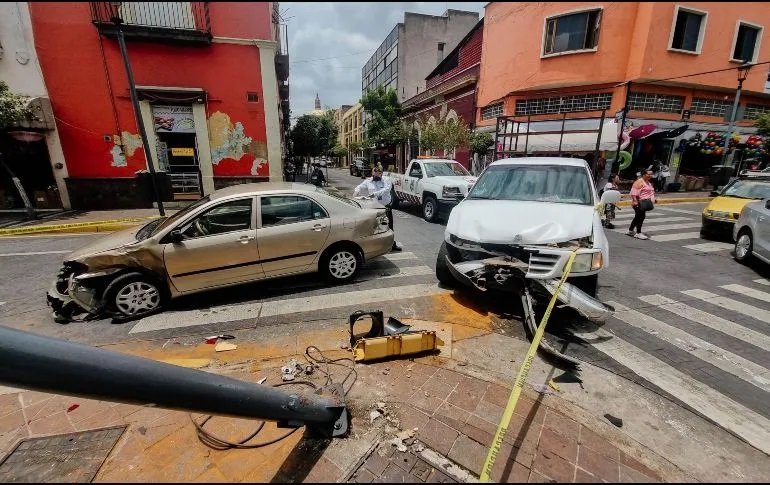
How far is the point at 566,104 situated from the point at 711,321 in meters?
16.1

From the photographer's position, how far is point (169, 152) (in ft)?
42.2

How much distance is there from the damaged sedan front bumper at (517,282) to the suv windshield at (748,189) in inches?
332

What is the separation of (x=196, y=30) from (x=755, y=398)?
16.1m

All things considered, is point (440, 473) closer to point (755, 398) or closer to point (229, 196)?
point (755, 398)

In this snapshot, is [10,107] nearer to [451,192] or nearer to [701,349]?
[451,192]

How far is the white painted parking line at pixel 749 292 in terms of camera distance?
217 inches

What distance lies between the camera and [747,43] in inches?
733

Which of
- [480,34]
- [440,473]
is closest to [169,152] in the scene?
[440,473]

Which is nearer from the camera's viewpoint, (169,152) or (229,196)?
(229,196)

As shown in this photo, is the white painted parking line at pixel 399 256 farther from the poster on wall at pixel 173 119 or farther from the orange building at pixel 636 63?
the orange building at pixel 636 63

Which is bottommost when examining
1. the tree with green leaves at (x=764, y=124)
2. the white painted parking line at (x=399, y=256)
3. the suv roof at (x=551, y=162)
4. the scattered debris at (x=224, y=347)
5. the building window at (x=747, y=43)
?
the scattered debris at (x=224, y=347)

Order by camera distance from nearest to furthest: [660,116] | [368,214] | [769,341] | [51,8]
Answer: [769,341]
[368,214]
[51,8]
[660,116]

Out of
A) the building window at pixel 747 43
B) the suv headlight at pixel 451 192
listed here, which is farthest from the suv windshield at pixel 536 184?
the building window at pixel 747 43

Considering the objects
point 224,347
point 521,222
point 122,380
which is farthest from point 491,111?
point 122,380
